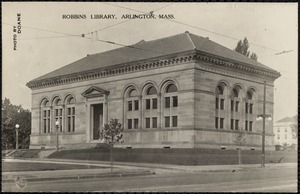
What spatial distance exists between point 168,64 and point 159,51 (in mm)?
3259

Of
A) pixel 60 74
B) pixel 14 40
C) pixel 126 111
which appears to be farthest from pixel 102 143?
pixel 14 40

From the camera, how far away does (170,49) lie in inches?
1773

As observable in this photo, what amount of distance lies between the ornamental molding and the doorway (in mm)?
3592

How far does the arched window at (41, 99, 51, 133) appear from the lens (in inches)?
2271

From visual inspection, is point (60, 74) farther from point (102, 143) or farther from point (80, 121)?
point (102, 143)

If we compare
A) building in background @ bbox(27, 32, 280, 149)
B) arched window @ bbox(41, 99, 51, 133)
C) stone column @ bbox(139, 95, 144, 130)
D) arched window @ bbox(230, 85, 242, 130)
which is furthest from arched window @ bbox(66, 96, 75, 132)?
arched window @ bbox(230, 85, 242, 130)

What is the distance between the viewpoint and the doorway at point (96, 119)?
52219mm

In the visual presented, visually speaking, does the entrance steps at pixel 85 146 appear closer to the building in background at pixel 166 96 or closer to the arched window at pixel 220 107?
the building in background at pixel 166 96

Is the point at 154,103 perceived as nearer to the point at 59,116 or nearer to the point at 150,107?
the point at 150,107

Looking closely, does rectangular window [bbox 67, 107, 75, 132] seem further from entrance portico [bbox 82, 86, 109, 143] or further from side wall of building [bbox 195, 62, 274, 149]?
side wall of building [bbox 195, 62, 274, 149]

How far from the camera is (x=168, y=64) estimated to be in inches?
1704

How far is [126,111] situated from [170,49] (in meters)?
8.49

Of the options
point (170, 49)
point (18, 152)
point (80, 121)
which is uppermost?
point (170, 49)

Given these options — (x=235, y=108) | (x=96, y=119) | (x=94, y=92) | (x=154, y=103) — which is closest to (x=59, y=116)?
(x=96, y=119)
